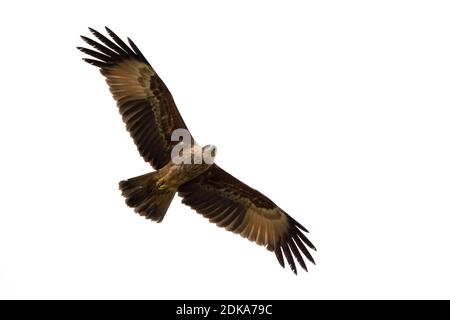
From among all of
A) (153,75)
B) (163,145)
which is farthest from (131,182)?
(153,75)

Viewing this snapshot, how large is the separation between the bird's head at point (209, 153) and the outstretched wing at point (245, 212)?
0.58 metres

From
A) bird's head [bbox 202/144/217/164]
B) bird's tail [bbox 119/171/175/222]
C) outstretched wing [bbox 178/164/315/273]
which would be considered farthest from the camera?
outstretched wing [bbox 178/164/315/273]

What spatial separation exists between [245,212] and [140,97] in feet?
7.80

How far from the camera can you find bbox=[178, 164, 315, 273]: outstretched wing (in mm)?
13828

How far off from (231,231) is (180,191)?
945 millimetres

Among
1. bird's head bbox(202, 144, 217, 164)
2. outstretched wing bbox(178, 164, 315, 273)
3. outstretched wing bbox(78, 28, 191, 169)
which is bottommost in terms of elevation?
outstretched wing bbox(178, 164, 315, 273)

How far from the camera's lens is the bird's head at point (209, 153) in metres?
13.0

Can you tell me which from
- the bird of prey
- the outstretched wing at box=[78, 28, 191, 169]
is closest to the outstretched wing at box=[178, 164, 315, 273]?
the bird of prey

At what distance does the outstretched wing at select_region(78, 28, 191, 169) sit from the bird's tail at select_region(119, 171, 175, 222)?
0.98 feet

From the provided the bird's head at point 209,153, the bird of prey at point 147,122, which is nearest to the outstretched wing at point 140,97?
the bird of prey at point 147,122

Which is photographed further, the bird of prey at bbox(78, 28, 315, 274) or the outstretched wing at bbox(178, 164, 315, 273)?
the outstretched wing at bbox(178, 164, 315, 273)

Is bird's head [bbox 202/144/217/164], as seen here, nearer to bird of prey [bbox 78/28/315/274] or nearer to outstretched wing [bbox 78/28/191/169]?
bird of prey [bbox 78/28/315/274]

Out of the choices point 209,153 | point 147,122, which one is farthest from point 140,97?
point 209,153

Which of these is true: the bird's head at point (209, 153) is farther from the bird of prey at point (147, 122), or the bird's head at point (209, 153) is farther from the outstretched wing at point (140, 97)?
the outstretched wing at point (140, 97)
